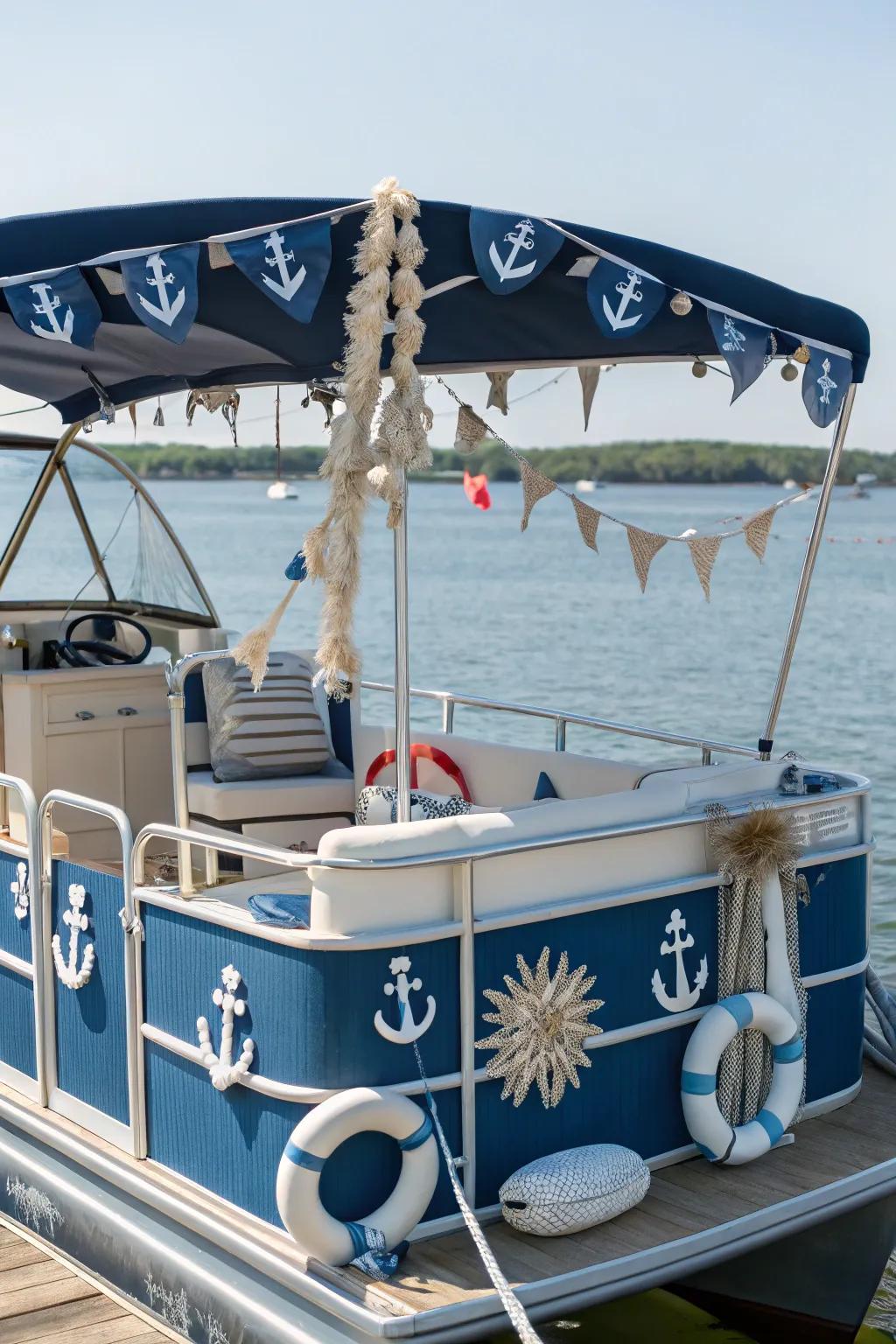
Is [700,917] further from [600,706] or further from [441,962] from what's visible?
[600,706]

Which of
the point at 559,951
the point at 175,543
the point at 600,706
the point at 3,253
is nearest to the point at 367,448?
the point at 3,253

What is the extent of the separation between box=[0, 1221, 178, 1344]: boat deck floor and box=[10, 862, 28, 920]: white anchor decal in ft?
3.04

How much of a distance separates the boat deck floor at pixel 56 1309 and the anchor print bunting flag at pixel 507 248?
2.65 metres

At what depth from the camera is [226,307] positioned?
15.0ft

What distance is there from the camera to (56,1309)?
4.00 meters

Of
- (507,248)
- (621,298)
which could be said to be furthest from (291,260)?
(621,298)

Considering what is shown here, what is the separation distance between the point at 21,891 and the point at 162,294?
1.87 m

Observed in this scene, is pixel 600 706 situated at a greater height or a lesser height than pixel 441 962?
lesser

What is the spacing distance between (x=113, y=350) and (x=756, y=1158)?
11.3ft

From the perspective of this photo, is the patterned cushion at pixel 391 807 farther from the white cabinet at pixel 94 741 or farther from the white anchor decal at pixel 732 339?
the white anchor decal at pixel 732 339

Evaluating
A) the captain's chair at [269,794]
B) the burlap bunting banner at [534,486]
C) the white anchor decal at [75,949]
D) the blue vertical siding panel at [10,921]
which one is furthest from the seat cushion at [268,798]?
the burlap bunting banner at [534,486]

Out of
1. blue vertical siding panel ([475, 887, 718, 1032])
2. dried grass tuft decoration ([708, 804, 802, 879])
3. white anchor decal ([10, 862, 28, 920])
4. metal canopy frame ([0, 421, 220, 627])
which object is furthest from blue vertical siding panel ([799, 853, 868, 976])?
metal canopy frame ([0, 421, 220, 627])

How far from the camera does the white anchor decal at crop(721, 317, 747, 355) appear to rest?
13.4 ft

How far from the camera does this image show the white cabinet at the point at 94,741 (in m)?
5.75
